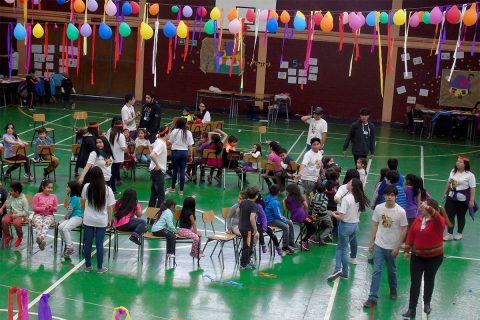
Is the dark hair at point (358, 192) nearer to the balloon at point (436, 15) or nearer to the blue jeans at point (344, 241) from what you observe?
the blue jeans at point (344, 241)

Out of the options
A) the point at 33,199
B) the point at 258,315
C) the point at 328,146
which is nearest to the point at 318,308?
the point at 258,315

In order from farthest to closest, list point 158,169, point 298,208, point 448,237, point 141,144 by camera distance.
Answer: point 141,144 → point 158,169 → point 448,237 → point 298,208

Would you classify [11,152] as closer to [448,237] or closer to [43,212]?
[43,212]

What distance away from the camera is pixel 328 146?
24594 millimetres

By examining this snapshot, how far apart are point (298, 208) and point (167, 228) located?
244cm

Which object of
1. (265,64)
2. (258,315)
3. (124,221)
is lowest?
(258,315)

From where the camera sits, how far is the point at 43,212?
41.1 feet

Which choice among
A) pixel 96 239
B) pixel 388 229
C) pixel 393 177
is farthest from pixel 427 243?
pixel 96 239

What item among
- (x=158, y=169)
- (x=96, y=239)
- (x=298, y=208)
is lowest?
(x=96, y=239)

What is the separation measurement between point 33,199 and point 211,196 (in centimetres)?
508

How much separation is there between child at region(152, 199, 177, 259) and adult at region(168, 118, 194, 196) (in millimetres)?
4040

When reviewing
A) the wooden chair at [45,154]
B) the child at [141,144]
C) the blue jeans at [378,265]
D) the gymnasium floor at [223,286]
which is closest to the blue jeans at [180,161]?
the child at [141,144]

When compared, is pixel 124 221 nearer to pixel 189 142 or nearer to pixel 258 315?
pixel 258 315

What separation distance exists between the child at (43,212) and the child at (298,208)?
12.8ft
